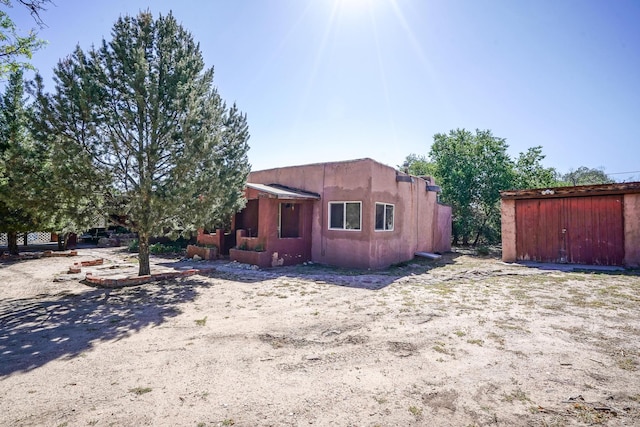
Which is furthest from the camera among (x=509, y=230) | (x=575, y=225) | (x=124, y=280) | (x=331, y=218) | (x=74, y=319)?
(x=509, y=230)

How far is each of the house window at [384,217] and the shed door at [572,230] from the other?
5766 mm

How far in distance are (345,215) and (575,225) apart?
930 cm

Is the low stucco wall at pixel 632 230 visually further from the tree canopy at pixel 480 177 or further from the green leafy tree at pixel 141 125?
the green leafy tree at pixel 141 125

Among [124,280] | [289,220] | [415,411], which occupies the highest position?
[289,220]

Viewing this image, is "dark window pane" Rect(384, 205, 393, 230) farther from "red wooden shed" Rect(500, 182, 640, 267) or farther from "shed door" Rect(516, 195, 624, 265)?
"shed door" Rect(516, 195, 624, 265)

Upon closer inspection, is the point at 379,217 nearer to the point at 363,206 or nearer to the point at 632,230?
the point at 363,206

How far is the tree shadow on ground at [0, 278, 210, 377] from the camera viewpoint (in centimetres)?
434

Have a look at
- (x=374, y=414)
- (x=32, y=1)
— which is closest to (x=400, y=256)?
(x=374, y=414)

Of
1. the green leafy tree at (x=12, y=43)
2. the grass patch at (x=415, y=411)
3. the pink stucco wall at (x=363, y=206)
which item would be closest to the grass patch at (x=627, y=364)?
the grass patch at (x=415, y=411)

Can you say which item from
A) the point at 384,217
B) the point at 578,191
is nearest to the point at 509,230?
the point at 578,191

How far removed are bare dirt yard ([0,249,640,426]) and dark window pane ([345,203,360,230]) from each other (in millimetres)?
4346

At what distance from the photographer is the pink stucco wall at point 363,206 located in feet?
39.6

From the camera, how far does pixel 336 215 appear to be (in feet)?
42.6

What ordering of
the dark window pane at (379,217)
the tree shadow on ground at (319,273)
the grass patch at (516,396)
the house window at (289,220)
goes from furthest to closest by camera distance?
the house window at (289,220)
the dark window pane at (379,217)
the tree shadow on ground at (319,273)
the grass patch at (516,396)
